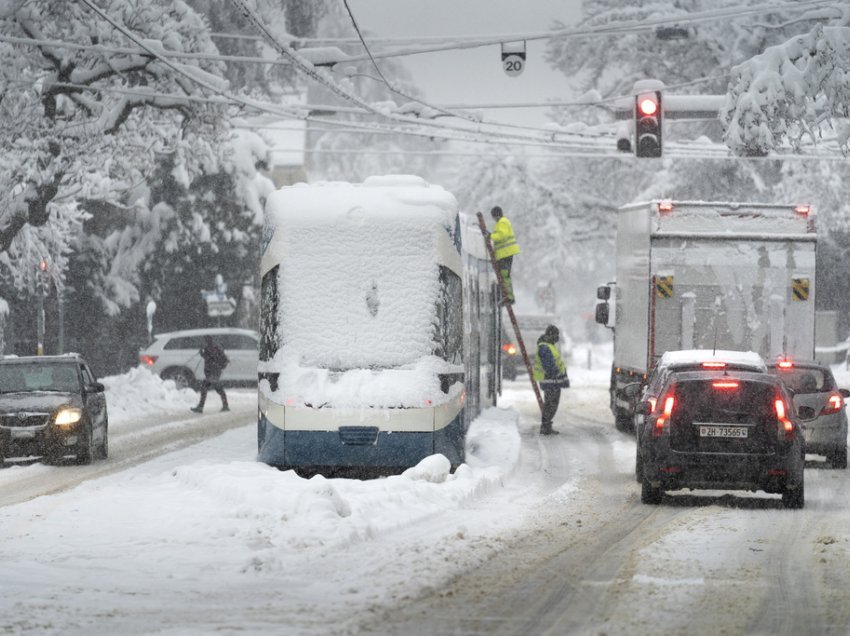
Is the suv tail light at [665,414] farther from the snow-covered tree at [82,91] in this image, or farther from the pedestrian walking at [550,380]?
the snow-covered tree at [82,91]

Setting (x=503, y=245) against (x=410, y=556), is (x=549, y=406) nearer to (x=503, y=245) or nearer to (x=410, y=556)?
(x=503, y=245)

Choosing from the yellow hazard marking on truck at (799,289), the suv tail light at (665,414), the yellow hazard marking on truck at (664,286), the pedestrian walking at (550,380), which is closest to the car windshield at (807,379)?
the yellow hazard marking on truck at (799,289)

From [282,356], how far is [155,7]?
13242 mm

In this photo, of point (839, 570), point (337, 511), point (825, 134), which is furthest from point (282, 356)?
point (825, 134)

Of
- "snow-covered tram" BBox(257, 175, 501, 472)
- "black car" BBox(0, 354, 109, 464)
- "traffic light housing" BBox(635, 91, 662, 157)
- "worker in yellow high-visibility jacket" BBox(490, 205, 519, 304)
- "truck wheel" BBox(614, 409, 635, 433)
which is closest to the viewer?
"snow-covered tram" BBox(257, 175, 501, 472)

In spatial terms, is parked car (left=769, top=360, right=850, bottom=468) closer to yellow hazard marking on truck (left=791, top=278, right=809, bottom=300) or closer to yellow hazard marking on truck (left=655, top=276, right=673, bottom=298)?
yellow hazard marking on truck (left=791, top=278, right=809, bottom=300)

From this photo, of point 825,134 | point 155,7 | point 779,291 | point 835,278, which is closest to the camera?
point 779,291

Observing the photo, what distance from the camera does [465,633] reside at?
31.7 ft

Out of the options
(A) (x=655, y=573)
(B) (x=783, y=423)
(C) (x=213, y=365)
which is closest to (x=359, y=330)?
(B) (x=783, y=423)

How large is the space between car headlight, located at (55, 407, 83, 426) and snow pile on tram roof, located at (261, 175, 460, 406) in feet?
14.5

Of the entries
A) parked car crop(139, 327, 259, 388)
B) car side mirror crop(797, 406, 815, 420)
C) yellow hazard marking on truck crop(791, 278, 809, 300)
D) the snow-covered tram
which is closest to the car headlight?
the snow-covered tram

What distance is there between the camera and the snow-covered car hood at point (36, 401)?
22656 millimetres

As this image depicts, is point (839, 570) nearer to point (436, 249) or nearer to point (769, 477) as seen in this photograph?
point (769, 477)

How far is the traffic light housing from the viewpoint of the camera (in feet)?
91.0
